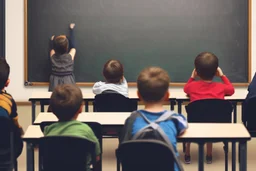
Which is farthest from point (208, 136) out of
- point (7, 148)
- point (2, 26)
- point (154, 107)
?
point (2, 26)

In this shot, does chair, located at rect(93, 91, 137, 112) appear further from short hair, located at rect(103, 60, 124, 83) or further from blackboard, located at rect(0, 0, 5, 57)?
blackboard, located at rect(0, 0, 5, 57)

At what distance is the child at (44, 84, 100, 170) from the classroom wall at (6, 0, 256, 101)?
16.0 feet

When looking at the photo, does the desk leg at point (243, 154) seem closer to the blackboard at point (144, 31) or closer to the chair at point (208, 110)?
the chair at point (208, 110)

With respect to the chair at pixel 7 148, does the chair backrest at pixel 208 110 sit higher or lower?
higher

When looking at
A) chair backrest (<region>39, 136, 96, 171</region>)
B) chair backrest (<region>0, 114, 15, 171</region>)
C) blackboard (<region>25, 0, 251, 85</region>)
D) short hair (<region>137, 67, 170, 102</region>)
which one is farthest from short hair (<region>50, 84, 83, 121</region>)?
blackboard (<region>25, 0, 251, 85</region>)

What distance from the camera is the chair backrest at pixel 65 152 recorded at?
2865 millimetres

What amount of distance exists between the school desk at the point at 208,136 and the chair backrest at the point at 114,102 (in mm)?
1364

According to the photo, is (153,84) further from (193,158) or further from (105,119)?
(193,158)

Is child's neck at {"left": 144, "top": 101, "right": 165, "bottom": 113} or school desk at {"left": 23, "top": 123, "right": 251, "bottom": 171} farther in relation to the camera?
school desk at {"left": 23, "top": 123, "right": 251, "bottom": 171}

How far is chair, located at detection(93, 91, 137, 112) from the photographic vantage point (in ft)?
15.5

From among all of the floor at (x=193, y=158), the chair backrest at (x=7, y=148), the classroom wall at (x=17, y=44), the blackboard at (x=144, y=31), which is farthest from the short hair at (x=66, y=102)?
the classroom wall at (x=17, y=44)

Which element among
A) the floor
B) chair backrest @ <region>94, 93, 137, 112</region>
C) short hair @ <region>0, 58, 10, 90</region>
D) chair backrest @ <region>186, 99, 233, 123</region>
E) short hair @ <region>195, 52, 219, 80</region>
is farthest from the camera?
the floor

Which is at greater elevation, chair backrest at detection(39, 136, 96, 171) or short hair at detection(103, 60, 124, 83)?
short hair at detection(103, 60, 124, 83)

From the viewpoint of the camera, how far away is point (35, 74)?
7871mm
